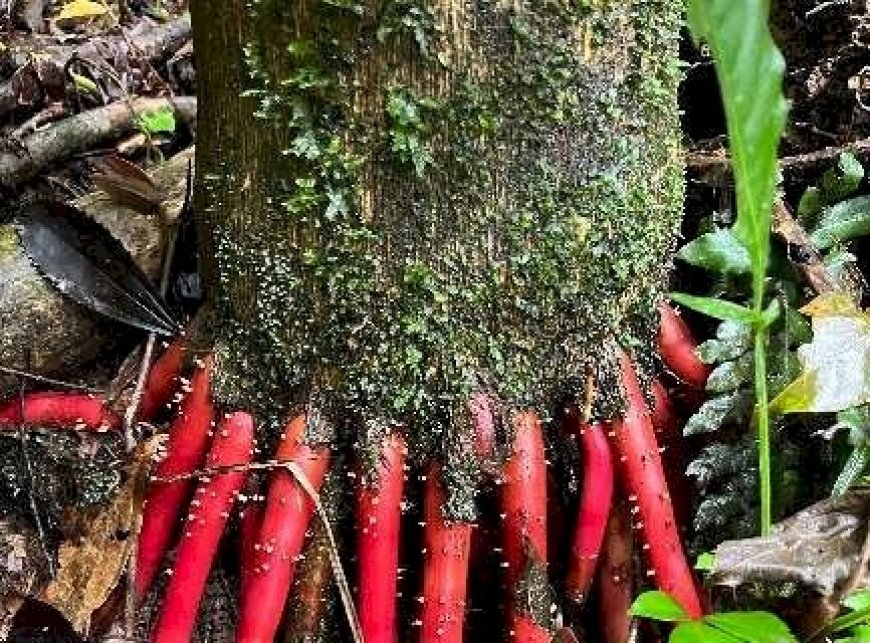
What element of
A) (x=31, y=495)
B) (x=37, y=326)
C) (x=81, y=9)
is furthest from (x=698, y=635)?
(x=81, y=9)

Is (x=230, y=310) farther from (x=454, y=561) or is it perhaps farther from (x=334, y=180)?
(x=454, y=561)

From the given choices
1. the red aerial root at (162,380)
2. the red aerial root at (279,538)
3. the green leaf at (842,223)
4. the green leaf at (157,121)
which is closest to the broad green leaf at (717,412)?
the green leaf at (842,223)

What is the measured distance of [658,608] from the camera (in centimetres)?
147

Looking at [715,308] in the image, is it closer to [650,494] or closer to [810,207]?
[650,494]

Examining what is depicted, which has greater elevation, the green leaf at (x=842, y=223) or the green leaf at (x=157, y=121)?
the green leaf at (x=157, y=121)

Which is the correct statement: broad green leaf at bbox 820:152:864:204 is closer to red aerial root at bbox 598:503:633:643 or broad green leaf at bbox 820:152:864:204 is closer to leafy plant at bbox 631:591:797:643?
red aerial root at bbox 598:503:633:643

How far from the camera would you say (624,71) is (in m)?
1.76

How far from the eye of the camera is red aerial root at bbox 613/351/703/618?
6.23 feet

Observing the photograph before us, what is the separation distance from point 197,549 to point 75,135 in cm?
140

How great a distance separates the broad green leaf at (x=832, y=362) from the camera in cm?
173

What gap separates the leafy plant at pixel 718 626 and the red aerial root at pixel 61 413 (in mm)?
934

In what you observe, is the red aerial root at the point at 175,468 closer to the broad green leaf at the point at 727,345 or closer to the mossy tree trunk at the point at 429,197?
the mossy tree trunk at the point at 429,197

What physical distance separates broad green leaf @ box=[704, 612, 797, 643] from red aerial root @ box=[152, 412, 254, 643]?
751 millimetres

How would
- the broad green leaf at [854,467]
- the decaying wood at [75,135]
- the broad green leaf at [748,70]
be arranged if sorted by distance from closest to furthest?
the broad green leaf at [748,70] < the broad green leaf at [854,467] < the decaying wood at [75,135]
